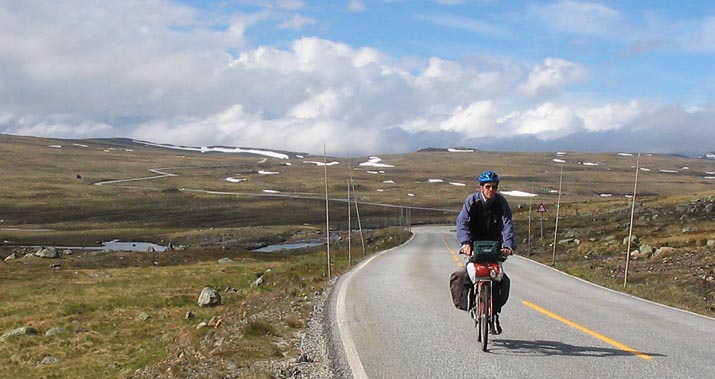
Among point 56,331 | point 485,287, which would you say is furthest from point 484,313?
point 56,331

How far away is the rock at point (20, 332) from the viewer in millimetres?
23344

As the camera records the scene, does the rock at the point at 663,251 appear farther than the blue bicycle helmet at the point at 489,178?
Yes

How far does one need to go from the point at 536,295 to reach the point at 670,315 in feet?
12.4

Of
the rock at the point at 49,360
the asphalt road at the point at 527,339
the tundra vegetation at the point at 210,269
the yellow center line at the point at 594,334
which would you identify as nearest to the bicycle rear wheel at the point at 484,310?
the asphalt road at the point at 527,339

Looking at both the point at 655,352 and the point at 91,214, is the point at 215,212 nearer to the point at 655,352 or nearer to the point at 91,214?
the point at 91,214

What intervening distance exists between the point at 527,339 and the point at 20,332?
20.7 m

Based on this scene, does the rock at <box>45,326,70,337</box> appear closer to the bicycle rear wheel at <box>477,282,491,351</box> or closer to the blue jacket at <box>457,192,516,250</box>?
the bicycle rear wheel at <box>477,282,491,351</box>

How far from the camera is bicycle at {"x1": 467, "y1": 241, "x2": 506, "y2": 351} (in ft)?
30.1

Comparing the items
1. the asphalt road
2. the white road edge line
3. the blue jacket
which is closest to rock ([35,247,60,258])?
the asphalt road

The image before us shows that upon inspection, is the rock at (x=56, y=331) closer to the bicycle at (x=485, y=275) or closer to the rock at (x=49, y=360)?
the rock at (x=49, y=360)

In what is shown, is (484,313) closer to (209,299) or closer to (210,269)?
(209,299)

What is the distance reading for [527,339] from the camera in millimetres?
10227

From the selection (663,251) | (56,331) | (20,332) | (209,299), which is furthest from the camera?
(663,251)

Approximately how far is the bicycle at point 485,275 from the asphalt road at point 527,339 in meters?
0.47
